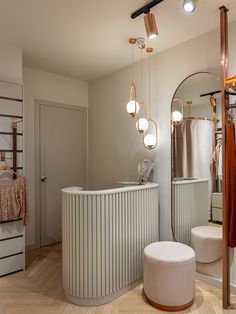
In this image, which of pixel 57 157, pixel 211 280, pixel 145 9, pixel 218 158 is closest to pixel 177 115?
pixel 218 158

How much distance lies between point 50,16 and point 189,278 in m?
2.59

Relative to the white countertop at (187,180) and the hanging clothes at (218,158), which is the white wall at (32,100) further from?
the hanging clothes at (218,158)

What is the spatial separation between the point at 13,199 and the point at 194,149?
6.62 feet

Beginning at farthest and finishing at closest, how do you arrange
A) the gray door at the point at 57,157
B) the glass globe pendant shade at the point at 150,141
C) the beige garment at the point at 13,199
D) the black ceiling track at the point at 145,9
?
the gray door at the point at 57,157
the glass globe pendant shade at the point at 150,141
the beige garment at the point at 13,199
the black ceiling track at the point at 145,9

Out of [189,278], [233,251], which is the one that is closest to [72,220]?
[189,278]

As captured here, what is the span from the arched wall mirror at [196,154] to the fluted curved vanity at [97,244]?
0.64 metres

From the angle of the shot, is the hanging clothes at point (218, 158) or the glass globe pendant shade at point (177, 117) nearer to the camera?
the hanging clothes at point (218, 158)

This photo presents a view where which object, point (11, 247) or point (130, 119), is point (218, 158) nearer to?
point (130, 119)

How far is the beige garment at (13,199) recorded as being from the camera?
256 centimetres

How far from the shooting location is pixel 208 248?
2393 mm

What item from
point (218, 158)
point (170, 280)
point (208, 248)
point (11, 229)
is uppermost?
point (218, 158)

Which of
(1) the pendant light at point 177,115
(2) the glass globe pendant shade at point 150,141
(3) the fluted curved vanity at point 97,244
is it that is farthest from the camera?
(2) the glass globe pendant shade at point 150,141

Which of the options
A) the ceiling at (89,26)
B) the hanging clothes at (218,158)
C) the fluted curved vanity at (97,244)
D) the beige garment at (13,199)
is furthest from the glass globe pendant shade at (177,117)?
the beige garment at (13,199)

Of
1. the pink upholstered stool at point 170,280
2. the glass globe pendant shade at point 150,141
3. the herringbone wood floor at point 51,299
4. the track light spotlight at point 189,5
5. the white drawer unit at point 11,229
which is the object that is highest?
the track light spotlight at point 189,5
